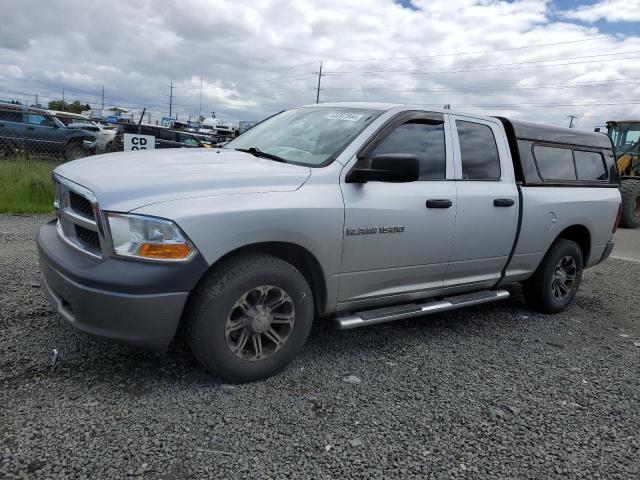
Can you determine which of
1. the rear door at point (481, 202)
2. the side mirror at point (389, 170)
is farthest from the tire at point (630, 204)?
the side mirror at point (389, 170)

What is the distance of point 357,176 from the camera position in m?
3.33

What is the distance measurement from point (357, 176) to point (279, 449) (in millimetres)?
1689

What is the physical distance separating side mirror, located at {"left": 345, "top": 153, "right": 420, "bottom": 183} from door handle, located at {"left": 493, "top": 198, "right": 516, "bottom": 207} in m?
1.17

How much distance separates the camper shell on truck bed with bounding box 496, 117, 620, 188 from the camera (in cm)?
461

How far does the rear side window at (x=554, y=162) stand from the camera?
4793mm

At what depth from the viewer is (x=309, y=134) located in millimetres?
3846

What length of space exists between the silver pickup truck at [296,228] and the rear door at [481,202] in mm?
13

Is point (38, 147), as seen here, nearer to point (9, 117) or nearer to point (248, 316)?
point (9, 117)

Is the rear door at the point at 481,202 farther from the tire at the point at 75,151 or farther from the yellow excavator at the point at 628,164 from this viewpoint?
the tire at the point at 75,151

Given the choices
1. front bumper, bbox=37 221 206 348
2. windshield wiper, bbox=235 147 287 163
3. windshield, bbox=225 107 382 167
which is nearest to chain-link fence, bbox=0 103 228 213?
windshield, bbox=225 107 382 167

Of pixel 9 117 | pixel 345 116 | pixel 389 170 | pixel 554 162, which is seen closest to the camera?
pixel 389 170

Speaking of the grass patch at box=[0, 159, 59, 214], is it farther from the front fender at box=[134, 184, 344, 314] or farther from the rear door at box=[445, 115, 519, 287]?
the rear door at box=[445, 115, 519, 287]

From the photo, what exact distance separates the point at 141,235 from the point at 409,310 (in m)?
1.99

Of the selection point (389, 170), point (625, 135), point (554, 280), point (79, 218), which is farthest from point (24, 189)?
point (625, 135)
